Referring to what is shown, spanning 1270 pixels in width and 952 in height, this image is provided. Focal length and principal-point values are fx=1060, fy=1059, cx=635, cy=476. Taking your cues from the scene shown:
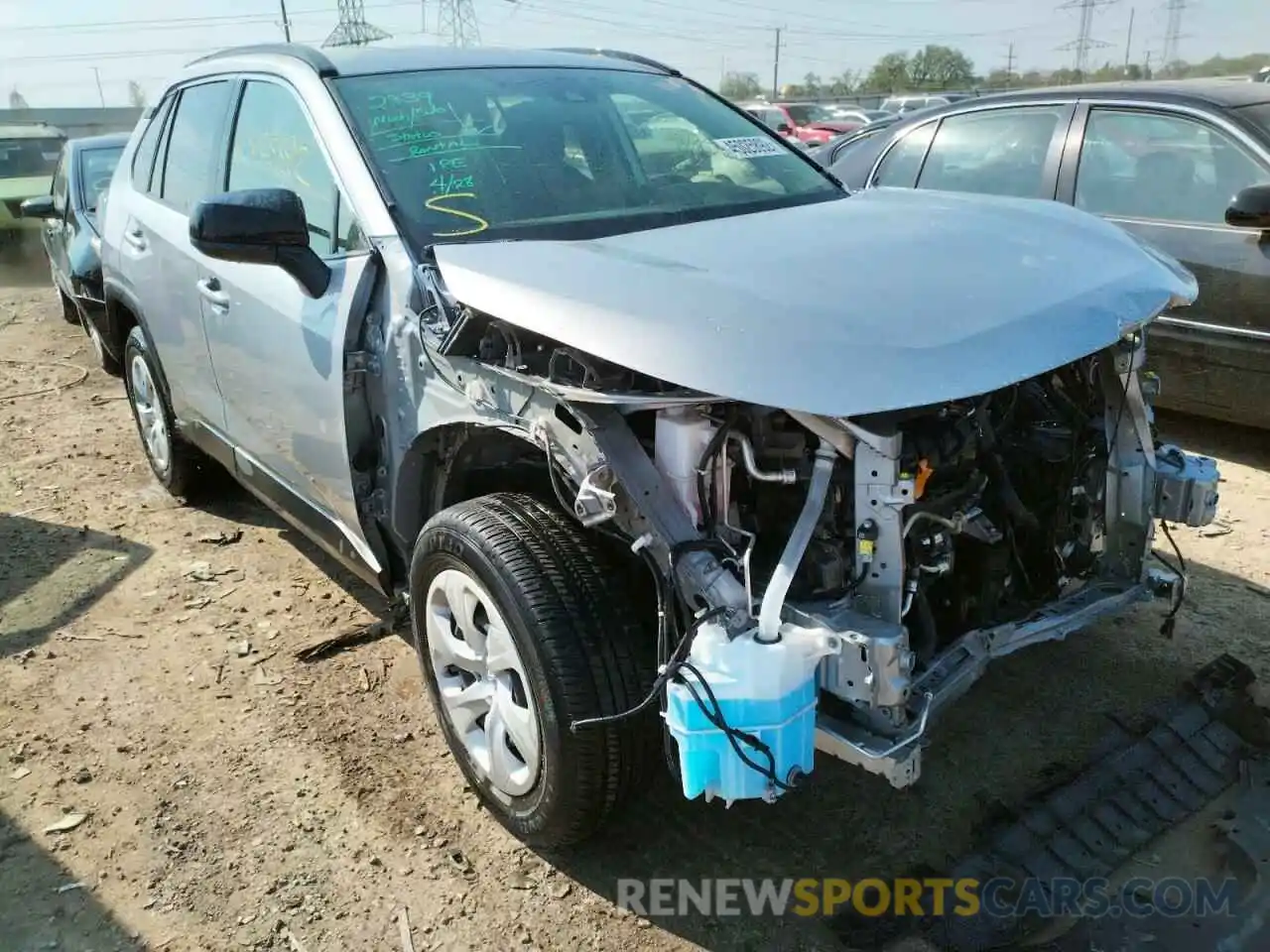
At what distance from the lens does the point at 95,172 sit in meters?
8.67

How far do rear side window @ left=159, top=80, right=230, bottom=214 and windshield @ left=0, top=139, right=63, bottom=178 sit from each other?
1085 cm

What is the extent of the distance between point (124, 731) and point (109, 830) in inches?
19.6

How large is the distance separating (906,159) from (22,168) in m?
12.2

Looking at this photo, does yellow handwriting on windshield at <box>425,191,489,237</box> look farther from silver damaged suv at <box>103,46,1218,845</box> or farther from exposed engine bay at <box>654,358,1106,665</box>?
exposed engine bay at <box>654,358,1106,665</box>

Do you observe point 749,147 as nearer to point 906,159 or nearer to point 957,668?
point 957,668

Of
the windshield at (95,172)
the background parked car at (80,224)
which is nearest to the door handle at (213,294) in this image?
the background parked car at (80,224)

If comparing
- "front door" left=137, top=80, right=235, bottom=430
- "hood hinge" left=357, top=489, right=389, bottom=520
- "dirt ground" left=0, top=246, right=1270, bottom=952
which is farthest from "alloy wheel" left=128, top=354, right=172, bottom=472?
"hood hinge" left=357, top=489, right=389, bottom=520

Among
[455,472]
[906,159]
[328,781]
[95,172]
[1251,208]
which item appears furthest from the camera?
[95,172]

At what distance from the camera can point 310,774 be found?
10.0ft

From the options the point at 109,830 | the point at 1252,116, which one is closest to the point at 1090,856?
the point at 109,830

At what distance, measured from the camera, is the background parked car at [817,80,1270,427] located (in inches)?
185

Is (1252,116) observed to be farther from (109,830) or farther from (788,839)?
(109,830)

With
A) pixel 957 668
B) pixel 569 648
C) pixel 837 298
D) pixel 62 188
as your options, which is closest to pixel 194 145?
pixel 569 648

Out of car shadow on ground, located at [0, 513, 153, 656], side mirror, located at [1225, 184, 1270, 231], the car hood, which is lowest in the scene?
car shadow on ground, located at [0, 513, 153, 656]
